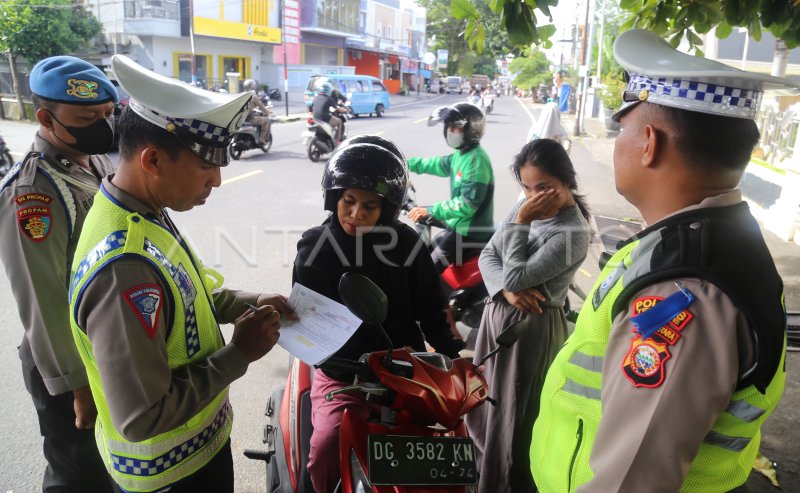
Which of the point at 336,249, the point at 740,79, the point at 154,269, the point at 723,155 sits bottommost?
the point at 336,249

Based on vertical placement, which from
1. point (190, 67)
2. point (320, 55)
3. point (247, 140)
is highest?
point (320, 55)

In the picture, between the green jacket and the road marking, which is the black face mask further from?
the road marking

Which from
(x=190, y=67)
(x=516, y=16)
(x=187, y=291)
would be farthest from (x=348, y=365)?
(x=190, y=67)

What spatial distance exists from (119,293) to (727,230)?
1.29 meters

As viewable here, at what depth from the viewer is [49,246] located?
6.21 ft

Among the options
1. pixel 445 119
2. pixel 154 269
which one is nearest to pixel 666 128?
pixel 154 269

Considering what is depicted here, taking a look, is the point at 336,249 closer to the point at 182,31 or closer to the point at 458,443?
the point at 458,443

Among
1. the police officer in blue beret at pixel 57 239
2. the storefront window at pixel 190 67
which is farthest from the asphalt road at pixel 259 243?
the storefront window at pixel 190 67

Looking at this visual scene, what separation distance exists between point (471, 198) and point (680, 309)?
2802 millimetres

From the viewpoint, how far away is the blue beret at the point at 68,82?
2.14 meters

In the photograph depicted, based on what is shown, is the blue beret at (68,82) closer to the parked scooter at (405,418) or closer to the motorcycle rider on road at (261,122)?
the parked scooter at (405,418)

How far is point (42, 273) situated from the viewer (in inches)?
73.3

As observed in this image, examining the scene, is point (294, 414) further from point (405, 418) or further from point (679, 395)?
point (679, 395)

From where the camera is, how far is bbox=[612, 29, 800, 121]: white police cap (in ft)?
3.79
